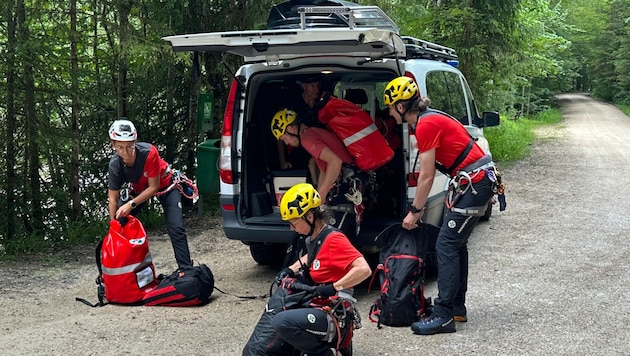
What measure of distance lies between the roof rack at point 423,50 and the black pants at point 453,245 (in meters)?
1.57

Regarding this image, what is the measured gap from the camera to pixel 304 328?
3635 millimetres

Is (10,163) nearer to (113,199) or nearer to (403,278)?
(113,199)

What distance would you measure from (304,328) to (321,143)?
2069 millimetres

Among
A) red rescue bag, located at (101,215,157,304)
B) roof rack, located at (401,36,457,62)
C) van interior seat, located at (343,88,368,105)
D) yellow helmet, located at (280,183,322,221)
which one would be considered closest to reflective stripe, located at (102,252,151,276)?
red rescue bag, located at (101,215,157,304)

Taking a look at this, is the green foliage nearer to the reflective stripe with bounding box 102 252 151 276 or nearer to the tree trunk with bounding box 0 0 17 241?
the tree trunk with bounding box 0 0 17 241

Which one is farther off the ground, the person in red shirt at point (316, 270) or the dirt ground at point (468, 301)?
the person in red shirt at point (316, 270)

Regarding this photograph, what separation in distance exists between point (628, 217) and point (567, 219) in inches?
31.5

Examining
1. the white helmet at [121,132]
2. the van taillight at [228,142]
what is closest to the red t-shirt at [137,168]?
the white helmet at [121,132]

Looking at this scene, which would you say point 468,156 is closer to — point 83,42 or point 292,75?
point 292,75

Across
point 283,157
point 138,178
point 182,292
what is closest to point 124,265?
point 182,292

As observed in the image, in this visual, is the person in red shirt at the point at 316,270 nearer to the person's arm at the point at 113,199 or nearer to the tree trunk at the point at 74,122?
the person's arm at the point at 113,199

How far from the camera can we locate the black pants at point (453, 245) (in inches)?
184

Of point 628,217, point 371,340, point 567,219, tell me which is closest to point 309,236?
point 371,340

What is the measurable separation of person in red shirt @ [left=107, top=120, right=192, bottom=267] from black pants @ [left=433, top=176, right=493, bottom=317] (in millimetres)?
2279
